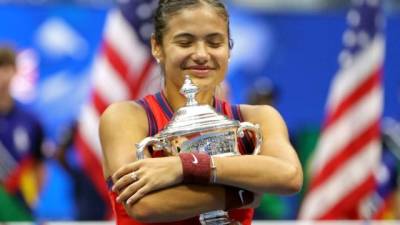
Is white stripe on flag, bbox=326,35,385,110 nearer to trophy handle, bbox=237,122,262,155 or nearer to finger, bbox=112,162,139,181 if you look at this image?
trophy handle, bbox=237,122,262,155

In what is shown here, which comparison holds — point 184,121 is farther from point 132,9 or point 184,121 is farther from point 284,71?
point 284,71

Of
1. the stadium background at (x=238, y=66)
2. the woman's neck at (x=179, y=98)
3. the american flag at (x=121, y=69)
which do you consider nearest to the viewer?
the woman's neck at (x=179, y=98)

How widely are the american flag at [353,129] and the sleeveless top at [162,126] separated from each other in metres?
4.28

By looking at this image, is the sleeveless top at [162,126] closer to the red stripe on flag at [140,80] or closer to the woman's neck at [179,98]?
the woman's neck at [179,98]

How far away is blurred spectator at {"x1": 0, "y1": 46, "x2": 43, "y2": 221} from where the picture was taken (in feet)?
24.7

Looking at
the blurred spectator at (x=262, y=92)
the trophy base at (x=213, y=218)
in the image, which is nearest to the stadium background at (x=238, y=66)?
the blurred spectator at (x=262, y=92)

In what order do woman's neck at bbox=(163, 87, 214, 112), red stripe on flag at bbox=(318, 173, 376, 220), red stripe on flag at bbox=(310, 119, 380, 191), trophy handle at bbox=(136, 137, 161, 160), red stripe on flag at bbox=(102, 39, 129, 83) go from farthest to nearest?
1. red stripe on flag at bbox=(310, 119, 380, 191)
2. red stripe on flag at bbox=(318, 173, 376, 220)
3. red stripe on flag at bbox=(102, 39, 129, 83)
4. woman's neck at bbox=(163, 87, 214, 112)
5. trophy handle at bbox=(136, 137, 161, 160)

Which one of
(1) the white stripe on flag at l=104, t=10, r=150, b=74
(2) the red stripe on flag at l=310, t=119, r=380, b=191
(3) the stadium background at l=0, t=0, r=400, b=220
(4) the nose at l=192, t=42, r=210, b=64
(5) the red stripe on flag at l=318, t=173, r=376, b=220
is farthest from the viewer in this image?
(3) the stadium background at l=0, t=0, r=400, b=220

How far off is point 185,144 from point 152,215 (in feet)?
0.69

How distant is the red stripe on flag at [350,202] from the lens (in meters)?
7.47

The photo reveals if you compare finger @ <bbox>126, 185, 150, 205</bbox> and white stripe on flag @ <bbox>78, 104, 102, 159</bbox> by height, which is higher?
white stripe on flag @ <bbox>78, 104, 102, 159</bbox>

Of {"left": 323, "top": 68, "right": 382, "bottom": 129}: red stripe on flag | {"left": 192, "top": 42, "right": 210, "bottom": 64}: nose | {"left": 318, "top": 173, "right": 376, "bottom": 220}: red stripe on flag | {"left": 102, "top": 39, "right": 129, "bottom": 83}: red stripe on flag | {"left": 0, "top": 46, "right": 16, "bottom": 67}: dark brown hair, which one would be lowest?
{"left": 318, "top": 173, "right": 376, "bottom": 220}: red stripe on flag

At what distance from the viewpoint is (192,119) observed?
2.95 meters

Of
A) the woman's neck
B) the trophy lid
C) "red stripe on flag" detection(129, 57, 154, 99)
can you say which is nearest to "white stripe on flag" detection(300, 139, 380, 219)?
"red stripe on flag" detection(129, 57, 154, 99)
